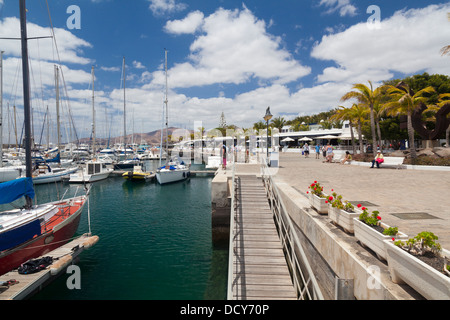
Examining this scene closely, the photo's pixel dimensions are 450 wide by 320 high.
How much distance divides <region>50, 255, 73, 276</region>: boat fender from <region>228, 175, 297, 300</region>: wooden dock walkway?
22.6 ft

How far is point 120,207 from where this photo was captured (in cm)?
2100

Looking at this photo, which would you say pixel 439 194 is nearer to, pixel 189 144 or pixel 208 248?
pixel 208 248

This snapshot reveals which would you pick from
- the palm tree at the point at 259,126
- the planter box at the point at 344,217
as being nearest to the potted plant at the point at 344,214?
the planter box at the point at 344,217

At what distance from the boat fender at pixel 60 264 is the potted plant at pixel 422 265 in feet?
35.1

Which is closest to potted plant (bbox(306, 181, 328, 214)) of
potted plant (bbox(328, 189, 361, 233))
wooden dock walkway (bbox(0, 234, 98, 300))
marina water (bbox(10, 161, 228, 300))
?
potted plant (bbox(328, 189, 361, 233))

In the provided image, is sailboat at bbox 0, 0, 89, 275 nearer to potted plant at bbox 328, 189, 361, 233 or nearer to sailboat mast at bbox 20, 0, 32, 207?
sailboat mast at bbox 20, 0, 32, 207

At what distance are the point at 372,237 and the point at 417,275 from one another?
3.96ft

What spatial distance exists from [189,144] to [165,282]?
86909 mm

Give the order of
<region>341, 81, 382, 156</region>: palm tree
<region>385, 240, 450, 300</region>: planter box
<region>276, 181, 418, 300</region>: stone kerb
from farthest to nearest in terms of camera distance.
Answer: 1. <region>341, 81, 382, 156</region>: palm tree
2. <region>276, 181, 418, 300</region>: stone kerb
3. <region>385, 240, 450, 300</region>: planter box

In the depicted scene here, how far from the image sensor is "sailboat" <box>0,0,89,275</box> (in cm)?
912

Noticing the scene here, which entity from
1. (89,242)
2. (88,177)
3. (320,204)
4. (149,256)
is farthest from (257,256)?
(88,177)

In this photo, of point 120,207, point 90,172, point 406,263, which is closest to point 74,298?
point 406,263

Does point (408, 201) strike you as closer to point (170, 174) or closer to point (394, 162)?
point (394, 162)

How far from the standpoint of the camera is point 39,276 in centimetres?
841
